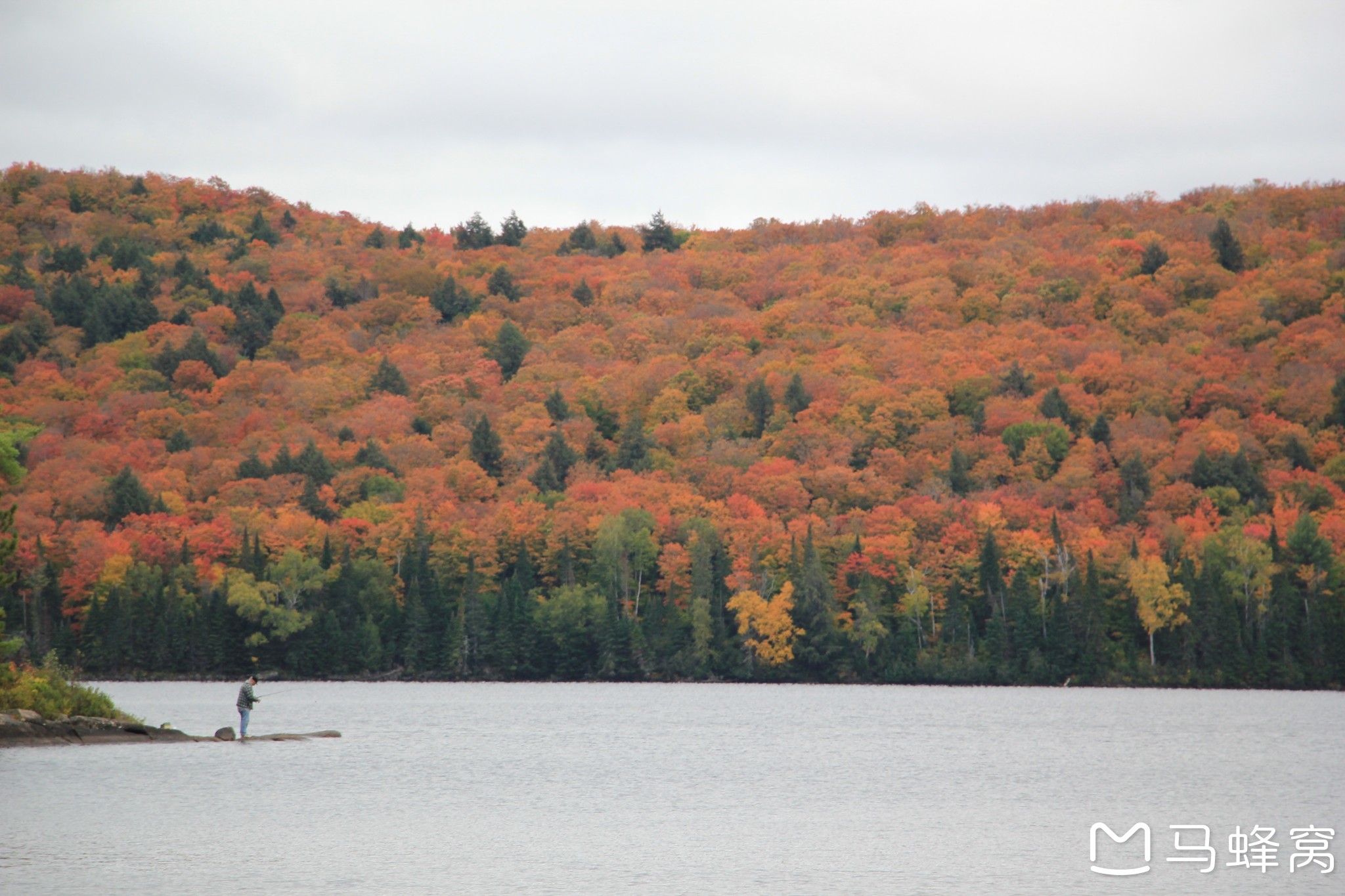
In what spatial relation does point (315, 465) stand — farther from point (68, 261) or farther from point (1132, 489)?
point (68, 261)

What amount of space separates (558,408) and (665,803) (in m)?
115

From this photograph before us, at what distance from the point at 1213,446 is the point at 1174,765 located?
76701 mm

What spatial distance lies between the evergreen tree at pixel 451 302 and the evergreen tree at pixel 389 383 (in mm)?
34838

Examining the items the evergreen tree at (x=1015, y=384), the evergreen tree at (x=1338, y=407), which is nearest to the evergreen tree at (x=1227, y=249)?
the evergreen tree at (x=1015, y=384)

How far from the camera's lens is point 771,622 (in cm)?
10212

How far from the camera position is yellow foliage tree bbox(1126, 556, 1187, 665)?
94.0 meters

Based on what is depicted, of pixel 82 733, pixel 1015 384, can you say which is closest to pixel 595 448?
pixel 1015 384

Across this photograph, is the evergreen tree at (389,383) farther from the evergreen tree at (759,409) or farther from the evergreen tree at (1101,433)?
the evergreen tree at (1101,433)

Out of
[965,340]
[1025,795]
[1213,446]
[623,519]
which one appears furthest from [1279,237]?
[1025,795]

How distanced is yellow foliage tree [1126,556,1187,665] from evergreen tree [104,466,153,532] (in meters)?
80.7

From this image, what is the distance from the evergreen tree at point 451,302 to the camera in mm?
196375

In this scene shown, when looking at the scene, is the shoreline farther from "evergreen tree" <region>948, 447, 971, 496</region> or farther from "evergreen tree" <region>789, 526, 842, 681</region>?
"evergreen tree" <region>948, 447, 971, 496</region>

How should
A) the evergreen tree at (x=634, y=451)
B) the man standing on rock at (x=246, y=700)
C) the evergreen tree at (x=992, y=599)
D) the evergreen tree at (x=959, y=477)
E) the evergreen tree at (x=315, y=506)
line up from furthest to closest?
the evergreen tree at (x=634, y=451) < the evergreen tree at (x=959, y=477) < the evergreen tree at (x=315, y=506) < the evergreen tree at (x=992, y=599) < the man standing on rock at (x=246, y=700)

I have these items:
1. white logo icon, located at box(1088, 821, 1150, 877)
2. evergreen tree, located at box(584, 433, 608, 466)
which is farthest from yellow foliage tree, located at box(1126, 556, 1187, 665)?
evergreen tree, located at box(584, 433, 608, 466)
